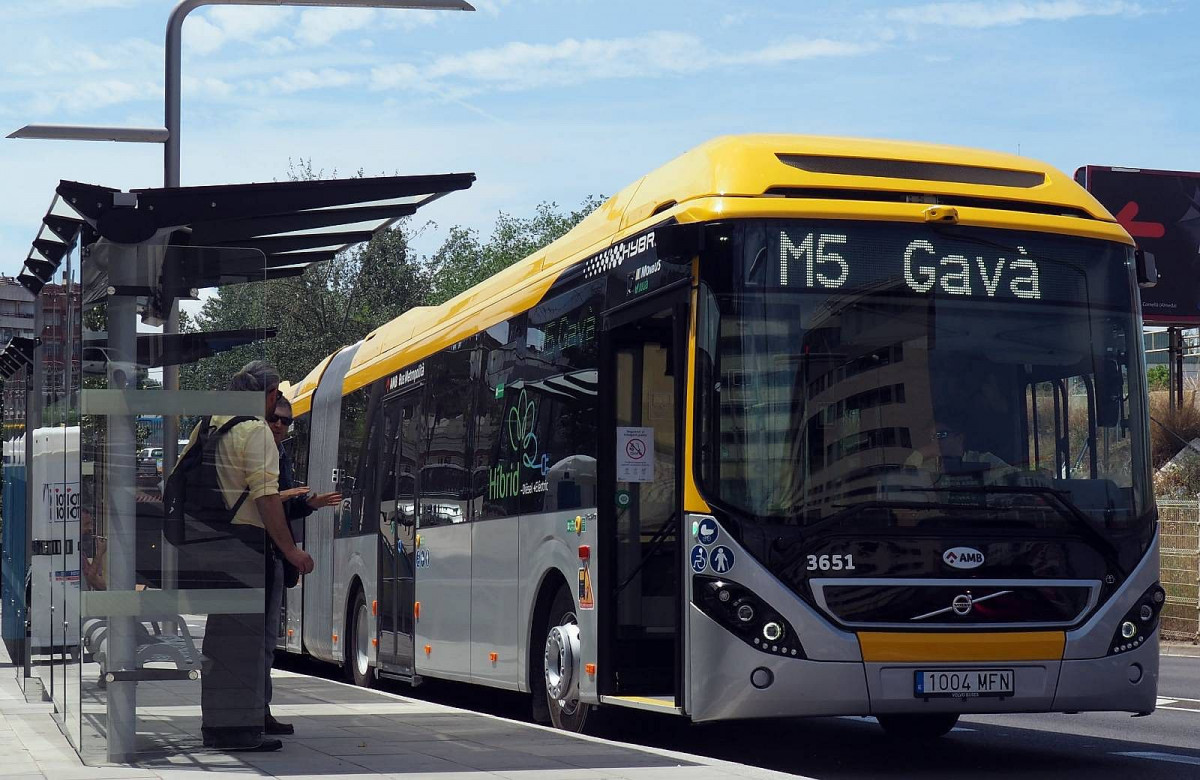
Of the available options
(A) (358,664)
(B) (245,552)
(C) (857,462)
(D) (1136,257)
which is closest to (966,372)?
(C) (857,462)

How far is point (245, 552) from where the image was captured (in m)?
9.11

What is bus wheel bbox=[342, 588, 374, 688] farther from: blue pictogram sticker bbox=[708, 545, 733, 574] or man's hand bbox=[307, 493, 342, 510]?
blue pictogram sticker bbox=[708, 545, 733, 574]

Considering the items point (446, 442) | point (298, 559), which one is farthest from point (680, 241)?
point (446, 442)

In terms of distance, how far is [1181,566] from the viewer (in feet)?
84.1

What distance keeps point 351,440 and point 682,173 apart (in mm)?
8271

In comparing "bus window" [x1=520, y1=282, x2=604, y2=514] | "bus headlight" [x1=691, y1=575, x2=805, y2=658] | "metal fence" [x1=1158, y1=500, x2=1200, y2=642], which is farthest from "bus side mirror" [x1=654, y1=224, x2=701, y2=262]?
"metal fence" [x1=1158, y1=500, x2=1200, y2=642]

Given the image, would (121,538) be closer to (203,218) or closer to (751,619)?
(203,218)

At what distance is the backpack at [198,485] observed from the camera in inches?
352

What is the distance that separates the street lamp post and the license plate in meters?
3.95

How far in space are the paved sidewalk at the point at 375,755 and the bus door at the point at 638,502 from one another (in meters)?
0.62

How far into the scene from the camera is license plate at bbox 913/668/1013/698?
30.2ft

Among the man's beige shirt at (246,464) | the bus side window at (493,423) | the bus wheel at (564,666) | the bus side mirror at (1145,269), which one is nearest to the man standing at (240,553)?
the man's beige shirt at (246,464)

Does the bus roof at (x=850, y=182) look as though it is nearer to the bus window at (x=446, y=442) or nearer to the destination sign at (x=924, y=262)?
the destination sign at (x=924, y=262)

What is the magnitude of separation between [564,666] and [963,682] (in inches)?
111
